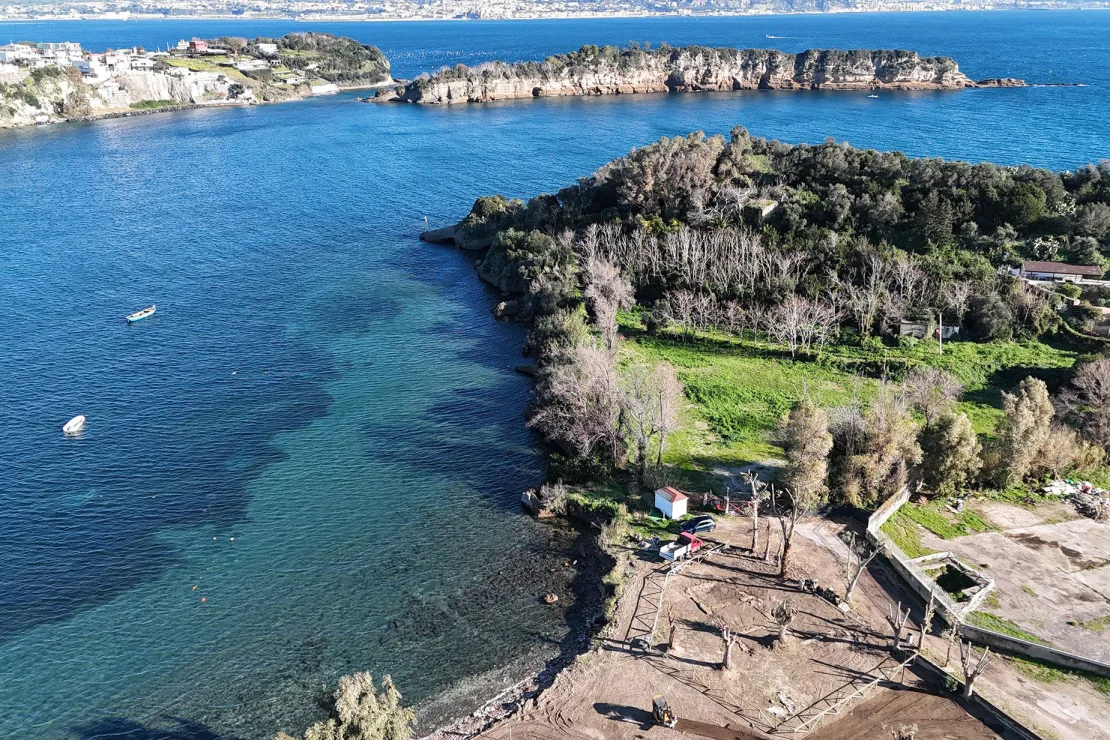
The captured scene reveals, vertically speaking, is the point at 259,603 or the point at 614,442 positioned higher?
the point at 614,442

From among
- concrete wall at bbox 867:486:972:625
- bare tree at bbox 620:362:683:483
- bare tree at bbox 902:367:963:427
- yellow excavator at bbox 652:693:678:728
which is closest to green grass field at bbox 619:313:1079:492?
bare tree at bbox 620:362:683:483

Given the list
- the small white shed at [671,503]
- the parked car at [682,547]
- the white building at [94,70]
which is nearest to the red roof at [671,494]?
the small white shed at [671,503]

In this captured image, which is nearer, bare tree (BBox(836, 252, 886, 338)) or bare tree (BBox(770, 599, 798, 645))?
bare tree (BBox(770, 599, 798, 645))

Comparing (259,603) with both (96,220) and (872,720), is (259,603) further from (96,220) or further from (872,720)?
(96,220)

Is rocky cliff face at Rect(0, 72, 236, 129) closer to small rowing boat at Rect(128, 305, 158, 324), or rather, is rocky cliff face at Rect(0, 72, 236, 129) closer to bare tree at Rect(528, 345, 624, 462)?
small rowing boat at Rect(128, 305, 158, 324)

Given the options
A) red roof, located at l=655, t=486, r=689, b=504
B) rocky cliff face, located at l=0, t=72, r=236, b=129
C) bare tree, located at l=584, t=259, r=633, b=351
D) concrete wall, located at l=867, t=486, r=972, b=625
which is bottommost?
concrete wall, located at l=867, t=486, r=972, b=625

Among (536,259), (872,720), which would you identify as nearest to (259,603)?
(872,720)

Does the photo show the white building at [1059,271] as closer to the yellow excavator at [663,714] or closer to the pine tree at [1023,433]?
the pine tree at [1023,433]
